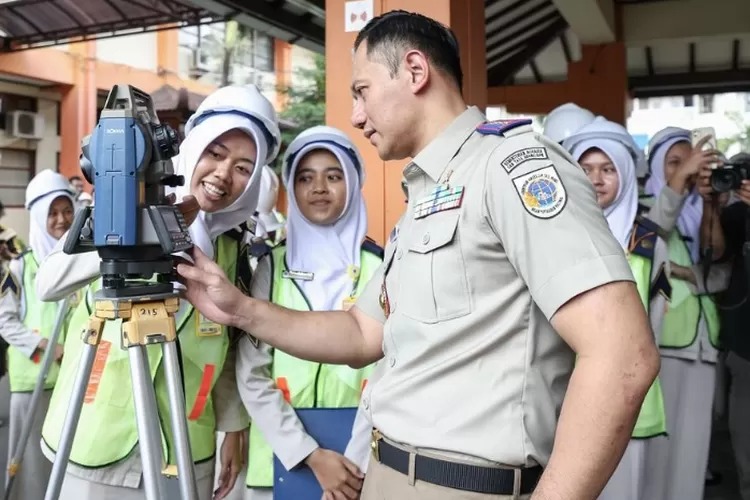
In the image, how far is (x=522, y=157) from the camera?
114 centimetres

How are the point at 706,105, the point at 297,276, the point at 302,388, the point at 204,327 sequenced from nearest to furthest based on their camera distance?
the point at 204,327 → the point at 302,388 → the point at 297,276 → the point at 706,105

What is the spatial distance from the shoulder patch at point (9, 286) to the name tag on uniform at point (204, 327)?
2.51m

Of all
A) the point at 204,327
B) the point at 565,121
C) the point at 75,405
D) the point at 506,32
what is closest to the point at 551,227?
the point at 75,405

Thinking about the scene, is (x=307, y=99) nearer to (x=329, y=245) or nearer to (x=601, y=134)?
(x=601, y=134)

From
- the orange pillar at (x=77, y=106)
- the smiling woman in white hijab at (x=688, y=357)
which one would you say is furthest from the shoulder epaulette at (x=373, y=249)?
the orange pillar at (x=77, y=106)

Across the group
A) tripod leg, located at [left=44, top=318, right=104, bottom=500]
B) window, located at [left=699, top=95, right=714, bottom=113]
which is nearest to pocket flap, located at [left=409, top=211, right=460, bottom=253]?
tripod leg, located at [left=44, top=318, right=104, bottom=500]

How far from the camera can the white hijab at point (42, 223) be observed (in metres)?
3.94

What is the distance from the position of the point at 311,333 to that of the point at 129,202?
0.54 metres

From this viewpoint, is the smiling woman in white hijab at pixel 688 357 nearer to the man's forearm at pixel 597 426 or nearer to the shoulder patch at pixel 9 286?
the man's forearm at pixel 597 426

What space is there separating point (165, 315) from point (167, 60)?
1308cm

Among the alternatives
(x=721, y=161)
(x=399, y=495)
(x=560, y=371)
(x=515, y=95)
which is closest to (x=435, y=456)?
(x=399, y=495)

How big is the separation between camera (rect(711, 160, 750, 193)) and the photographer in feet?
1.07

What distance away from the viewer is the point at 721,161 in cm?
333

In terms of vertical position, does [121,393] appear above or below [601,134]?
below
